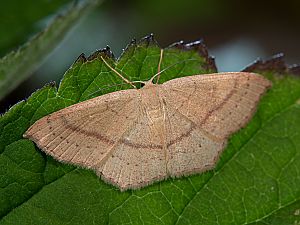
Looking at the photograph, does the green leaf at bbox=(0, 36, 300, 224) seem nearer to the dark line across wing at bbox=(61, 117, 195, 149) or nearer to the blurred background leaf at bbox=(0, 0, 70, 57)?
the dark line across wing at bbox=(61, 117, 195, 149)

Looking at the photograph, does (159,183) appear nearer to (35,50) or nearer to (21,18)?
(35,50)

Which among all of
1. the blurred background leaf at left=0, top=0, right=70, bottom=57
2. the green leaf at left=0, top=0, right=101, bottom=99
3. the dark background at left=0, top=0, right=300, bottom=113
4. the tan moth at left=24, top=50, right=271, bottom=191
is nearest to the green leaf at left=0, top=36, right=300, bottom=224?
the tan moth at left=24, top=50, right=271, bottom=191

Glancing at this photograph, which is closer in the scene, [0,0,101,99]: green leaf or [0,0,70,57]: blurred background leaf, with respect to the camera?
[0,0,101,99]: green leaf

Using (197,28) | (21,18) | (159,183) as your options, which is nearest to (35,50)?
(21,18)

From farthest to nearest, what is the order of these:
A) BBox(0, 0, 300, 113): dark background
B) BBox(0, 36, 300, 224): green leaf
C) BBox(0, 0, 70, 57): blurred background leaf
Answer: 1. BBox(0, 0, 300, 113): dark background
2. BBox(0, 0, 70, 57): blurred background leaf
3. BBox(0, 36, 300, 224): green leaf

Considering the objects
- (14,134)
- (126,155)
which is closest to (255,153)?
(126,155)

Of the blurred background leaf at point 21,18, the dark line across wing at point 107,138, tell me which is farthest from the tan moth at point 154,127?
the blurred background leaf at point 21,18

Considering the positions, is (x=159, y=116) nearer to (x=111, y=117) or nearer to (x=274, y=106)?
(x=111, y=117)
